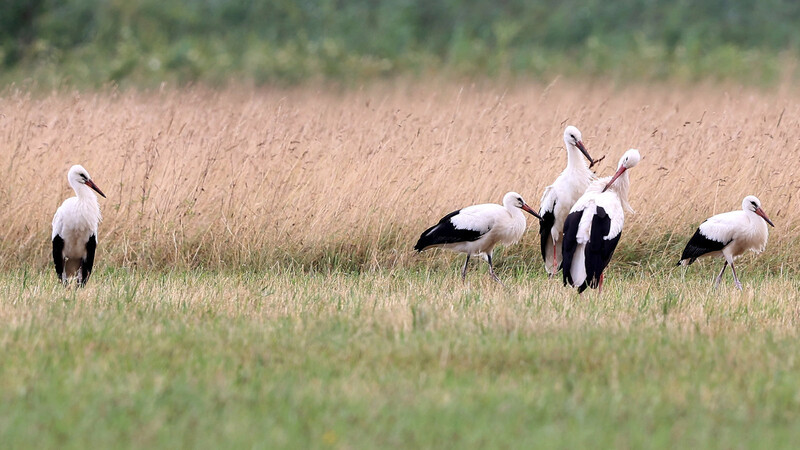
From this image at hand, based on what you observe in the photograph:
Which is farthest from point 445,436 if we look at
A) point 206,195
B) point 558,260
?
point 206,195

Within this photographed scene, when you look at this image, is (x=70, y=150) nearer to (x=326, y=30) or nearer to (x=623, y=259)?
(x=623, y=259)

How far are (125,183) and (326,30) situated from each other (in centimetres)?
1654

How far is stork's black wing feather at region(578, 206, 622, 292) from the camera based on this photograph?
281 inches

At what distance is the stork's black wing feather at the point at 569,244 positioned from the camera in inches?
288

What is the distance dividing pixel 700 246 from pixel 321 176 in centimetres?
327

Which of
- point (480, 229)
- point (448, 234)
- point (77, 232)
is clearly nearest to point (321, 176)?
point (448, 234)

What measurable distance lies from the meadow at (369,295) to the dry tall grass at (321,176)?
2 centimetres

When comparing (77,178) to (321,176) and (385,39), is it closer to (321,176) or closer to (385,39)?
(321,176)

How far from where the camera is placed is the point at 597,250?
717cm

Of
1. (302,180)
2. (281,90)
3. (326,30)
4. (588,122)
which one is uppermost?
(326,30)

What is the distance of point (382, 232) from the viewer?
8812mm

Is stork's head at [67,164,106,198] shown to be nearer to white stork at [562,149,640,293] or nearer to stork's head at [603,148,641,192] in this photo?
white stork at [562,149,640,293]

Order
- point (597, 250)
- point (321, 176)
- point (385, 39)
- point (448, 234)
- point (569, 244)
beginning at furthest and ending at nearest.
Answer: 1. point (385, 39)
2. point (321, 176)
3. point (448, 234)
4. point (569, 244)
5. point (597, 250)

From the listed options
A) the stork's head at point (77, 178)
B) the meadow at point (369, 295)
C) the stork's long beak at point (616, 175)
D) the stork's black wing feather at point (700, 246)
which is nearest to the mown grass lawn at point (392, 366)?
the meadow at point (369, 295)
